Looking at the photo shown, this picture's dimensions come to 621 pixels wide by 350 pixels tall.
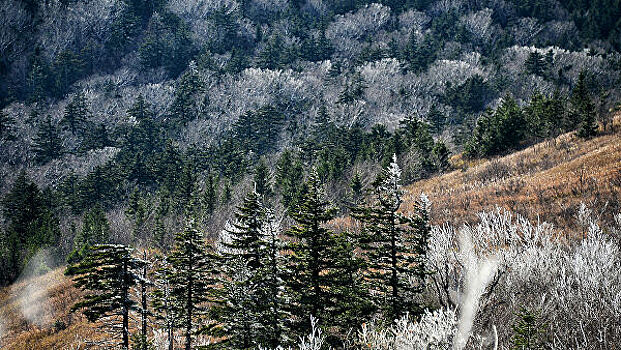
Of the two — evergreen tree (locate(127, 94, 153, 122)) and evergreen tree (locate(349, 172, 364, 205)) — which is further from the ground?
evergreen tree (locate(127, 94, 153, 122))

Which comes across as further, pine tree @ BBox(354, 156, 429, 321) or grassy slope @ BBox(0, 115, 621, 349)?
grassy slope @ BBox(0, 115, 621, 349)

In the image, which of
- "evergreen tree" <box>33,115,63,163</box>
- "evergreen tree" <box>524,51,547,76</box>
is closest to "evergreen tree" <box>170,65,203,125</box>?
"evergreen tree" <box>33,115,63,163</box>

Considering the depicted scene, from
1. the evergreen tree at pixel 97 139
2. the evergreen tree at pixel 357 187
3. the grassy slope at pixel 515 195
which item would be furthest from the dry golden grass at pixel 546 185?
the evergreen tree at pixel 97 139

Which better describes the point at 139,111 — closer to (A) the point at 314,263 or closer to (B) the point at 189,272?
(B) the point at 189,272

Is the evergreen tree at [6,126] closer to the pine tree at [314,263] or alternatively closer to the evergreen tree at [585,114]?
the pine tree at [314,263]

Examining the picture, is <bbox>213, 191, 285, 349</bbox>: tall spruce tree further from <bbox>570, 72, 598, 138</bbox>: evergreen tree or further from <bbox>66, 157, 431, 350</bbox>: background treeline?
<bbox>570, 72, 598, 138</bbox>: evergreen tree

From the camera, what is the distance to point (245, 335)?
14.2 m

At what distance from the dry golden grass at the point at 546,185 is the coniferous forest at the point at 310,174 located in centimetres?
23

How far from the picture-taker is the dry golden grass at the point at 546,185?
24.5m

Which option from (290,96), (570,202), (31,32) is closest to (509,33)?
(290,96)

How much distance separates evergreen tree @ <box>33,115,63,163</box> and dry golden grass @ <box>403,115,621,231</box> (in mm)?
99728

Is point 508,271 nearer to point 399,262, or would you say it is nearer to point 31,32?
point 399,262

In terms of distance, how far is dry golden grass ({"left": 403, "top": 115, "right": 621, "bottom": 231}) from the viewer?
24.5 metres

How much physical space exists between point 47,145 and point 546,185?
380 feet
